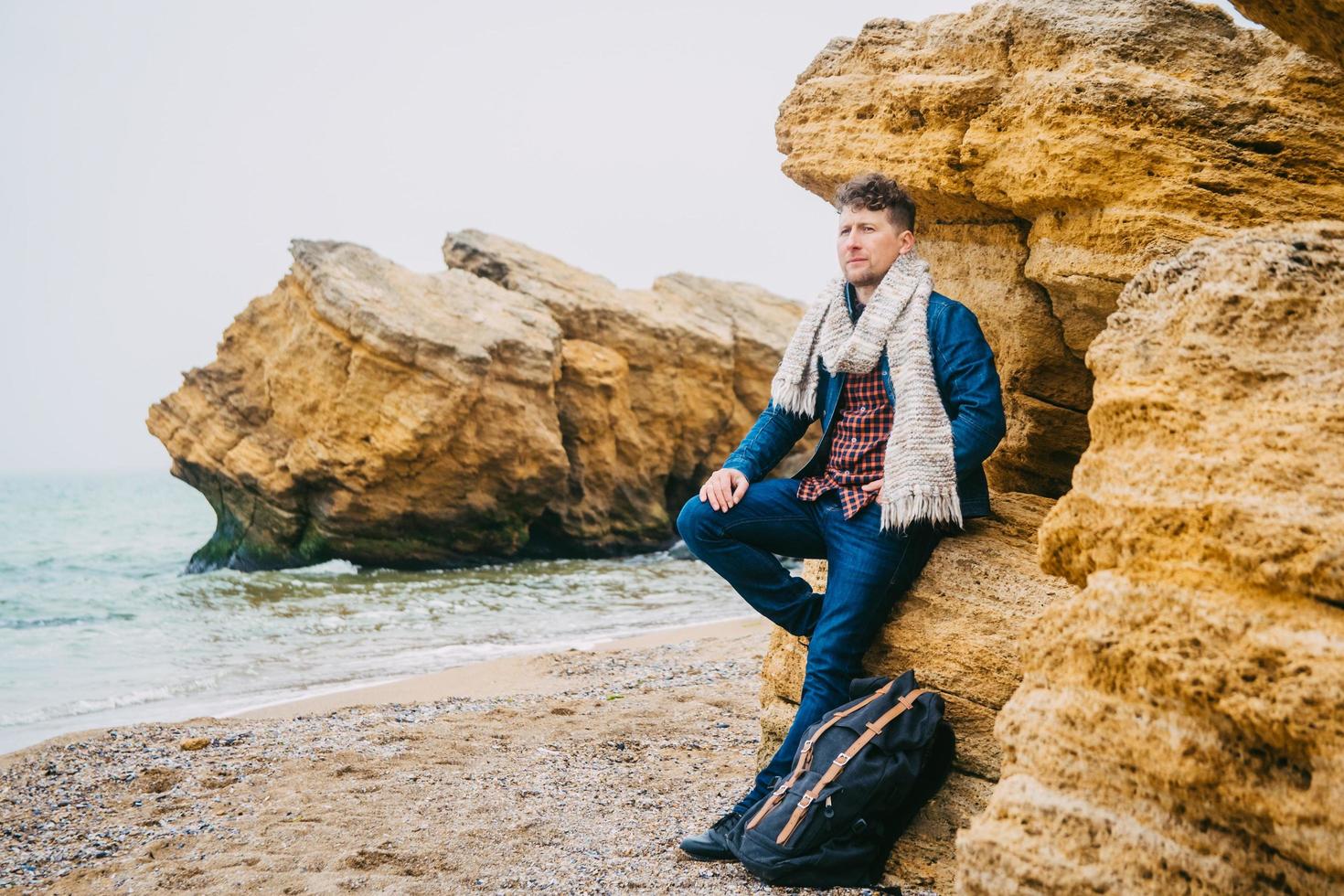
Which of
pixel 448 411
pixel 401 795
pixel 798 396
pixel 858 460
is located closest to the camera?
pixel 858 460

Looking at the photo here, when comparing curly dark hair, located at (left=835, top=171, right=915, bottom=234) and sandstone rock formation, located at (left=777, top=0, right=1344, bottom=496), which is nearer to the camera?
sandstone rock formation, located at (left=777, top=0, right=1344, bottom=496)

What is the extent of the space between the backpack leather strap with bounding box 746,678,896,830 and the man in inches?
6.4

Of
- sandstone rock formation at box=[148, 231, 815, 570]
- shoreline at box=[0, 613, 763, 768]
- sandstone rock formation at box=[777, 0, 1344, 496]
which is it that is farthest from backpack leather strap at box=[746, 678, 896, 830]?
sandstone rock formation at box=[148, 231, 815, 570]

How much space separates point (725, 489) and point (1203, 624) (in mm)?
2080

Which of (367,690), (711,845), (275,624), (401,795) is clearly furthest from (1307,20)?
(275,624)

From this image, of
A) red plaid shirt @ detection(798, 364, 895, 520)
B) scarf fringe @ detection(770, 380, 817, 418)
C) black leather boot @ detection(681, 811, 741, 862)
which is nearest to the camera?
black leather boot @ detection(681, 811, 741, 862)

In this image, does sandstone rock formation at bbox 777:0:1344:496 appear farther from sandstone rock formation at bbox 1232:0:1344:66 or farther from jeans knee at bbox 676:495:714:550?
jeans knee at bbox 676:495:714:550

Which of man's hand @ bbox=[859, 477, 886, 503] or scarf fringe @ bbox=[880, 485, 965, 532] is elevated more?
man's hand @ bbox=[859, 477, 886, 503]

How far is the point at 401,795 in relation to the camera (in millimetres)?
4914

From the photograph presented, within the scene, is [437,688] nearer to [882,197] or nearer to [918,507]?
[918,507]

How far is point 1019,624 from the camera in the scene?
3922 mm

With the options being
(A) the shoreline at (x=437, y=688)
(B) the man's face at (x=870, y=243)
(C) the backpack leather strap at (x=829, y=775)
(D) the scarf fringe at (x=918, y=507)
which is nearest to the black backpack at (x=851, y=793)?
(C) the backpack leather strap at (x=829, y=775)

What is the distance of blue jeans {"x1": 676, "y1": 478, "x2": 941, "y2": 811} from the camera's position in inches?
156

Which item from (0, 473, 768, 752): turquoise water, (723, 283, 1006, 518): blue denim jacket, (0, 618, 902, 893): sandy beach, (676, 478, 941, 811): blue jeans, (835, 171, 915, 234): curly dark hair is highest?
(835, 171, 915, 234): curly dark hair
